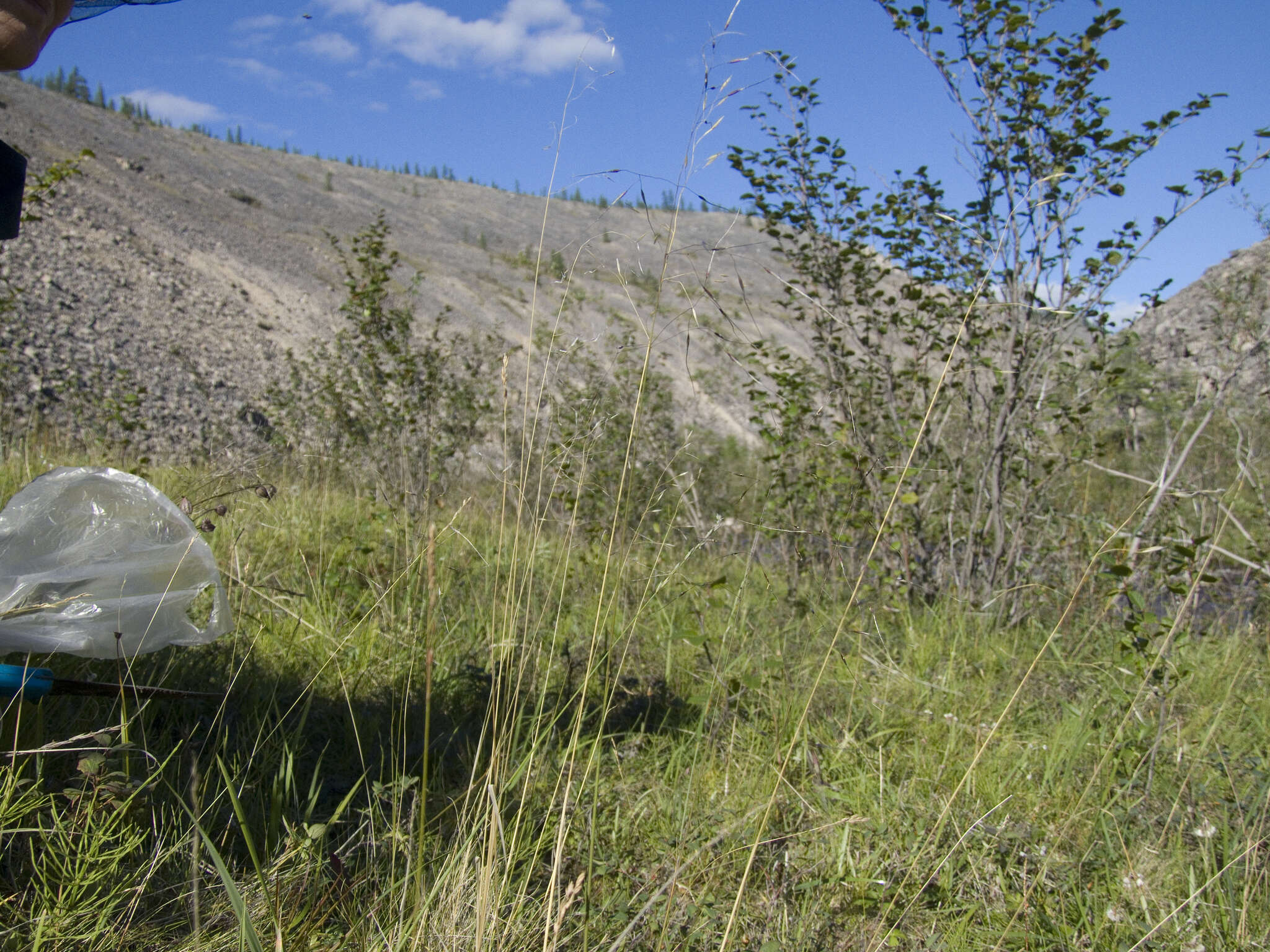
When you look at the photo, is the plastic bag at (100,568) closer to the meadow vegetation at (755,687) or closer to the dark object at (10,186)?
the meadow vegetation at (755,687)

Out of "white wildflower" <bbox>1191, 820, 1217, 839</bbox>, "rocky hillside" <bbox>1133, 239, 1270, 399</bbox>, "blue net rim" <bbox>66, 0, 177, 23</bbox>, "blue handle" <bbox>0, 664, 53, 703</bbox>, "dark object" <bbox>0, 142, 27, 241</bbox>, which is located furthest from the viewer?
"rocky hillside" <bbox>1133, 239, 1270, 399</bbox>

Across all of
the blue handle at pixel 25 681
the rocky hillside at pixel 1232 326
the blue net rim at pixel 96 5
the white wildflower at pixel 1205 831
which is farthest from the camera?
the rocky hillside at pixel 1232 326

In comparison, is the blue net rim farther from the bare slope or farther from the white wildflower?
the white wildflower

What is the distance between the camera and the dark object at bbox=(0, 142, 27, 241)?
1.38 m

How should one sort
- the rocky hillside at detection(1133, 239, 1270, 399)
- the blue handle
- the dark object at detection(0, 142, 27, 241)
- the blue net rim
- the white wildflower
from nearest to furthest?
the blue handle → the dark object at detection(0, 142, 27, 241) → the blue net rim → the white wildflower → the rocky hillside at detection(1133, 239, 1270, 399)

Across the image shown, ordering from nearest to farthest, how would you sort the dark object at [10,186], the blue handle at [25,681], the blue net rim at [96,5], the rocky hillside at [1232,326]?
the blue handle at [25,681]
the dark object at [10,186]
the blue net rim at [96,5]
the rocky hillside at [1232,326]

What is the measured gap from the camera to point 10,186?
140cm

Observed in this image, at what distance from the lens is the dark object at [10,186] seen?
138cm

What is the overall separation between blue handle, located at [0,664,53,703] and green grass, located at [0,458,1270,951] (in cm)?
13

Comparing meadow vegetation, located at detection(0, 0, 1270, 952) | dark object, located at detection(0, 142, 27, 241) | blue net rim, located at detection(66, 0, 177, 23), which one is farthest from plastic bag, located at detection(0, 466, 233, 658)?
blue net rim, located at detection(66, 0, 177, 23)

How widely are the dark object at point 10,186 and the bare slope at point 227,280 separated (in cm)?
96

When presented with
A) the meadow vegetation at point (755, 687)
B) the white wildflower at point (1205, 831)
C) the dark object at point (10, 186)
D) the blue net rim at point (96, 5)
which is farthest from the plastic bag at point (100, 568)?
the white wildflower at point (1205, 831)

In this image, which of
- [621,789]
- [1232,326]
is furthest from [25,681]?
[1232,326]

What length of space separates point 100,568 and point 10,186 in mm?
818
